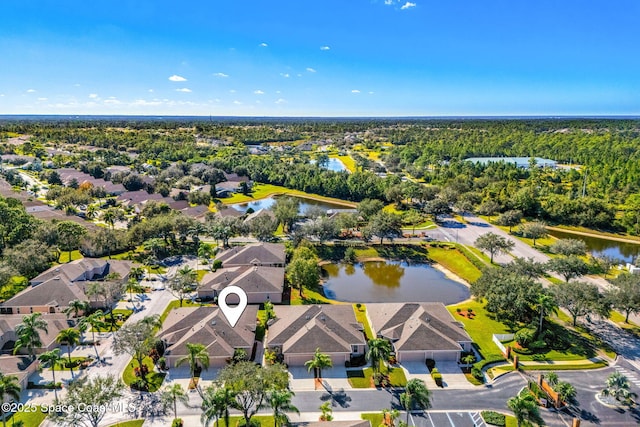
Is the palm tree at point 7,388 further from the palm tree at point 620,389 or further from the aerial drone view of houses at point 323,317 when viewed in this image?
the palm tree at point 620,389

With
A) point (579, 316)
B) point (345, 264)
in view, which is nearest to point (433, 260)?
point (345, 264)

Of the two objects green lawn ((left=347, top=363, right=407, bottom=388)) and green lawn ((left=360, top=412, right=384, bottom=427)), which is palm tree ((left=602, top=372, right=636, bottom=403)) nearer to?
→ green lawn ((left=347, top=363, right=407, bottom=388))

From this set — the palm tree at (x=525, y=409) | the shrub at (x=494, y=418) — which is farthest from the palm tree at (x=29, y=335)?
the palm tree at (x=525, y=409)

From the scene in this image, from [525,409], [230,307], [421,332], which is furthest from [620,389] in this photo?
[230,307]

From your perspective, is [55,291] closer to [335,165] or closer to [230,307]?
[230,307]

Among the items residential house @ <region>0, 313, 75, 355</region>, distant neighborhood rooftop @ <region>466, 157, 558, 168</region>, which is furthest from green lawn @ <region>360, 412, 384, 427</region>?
distant neighborhood rooftop @ <region>466, 157, 558, 168</region>

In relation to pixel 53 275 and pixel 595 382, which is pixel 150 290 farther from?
pixel 595 382
